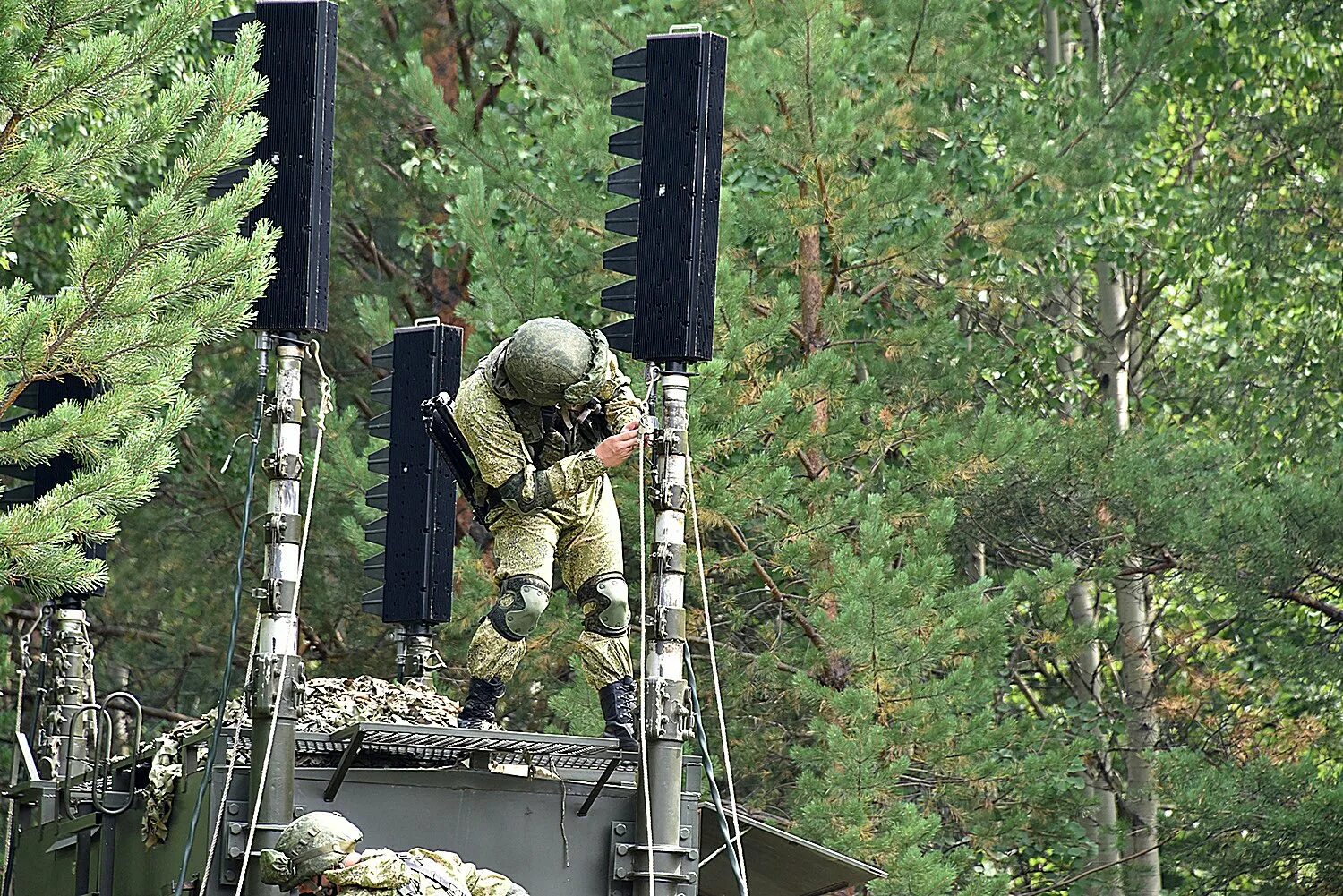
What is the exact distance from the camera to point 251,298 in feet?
30.9

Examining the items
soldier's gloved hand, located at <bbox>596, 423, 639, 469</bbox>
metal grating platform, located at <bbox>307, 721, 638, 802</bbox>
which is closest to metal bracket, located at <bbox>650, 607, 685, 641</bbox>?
metal grating platform, located at <bbox>307, 721, 638, 802</bbox>

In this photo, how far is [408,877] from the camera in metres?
8.27

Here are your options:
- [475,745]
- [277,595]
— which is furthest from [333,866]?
[277,595]

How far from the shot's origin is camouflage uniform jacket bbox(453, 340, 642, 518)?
9664mm

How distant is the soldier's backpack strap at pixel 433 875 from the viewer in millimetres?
8398

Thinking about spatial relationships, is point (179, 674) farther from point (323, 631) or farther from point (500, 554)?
point (500, 554)

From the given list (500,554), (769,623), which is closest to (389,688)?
(500,554)

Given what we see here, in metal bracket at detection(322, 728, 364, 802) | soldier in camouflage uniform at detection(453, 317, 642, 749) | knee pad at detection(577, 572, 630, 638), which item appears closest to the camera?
metal bracket at detection(322, 728, 364, 802)

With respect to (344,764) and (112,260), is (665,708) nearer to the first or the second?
(344,764)

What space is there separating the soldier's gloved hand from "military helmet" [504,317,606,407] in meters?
0.30

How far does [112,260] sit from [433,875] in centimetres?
298

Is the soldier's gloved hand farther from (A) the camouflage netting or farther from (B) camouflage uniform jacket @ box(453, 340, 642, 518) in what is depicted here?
(A) the camouflage netting

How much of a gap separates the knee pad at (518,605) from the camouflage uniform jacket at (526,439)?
0.97 feet

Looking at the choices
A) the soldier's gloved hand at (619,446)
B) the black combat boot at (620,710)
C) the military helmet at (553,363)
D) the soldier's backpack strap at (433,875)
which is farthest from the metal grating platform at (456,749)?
the military helmet at (553,363)
